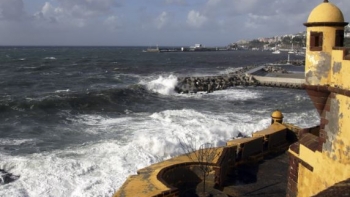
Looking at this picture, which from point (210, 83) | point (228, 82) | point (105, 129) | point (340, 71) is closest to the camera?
point (340, 71)

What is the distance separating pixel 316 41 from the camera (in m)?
7.25

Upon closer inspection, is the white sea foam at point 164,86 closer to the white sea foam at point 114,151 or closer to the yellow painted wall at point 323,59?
the white sea foam at point 114,151

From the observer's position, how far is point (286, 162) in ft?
36.6

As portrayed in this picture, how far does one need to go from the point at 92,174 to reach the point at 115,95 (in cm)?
2232

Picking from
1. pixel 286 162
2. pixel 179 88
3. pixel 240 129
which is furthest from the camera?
pixel 179 88

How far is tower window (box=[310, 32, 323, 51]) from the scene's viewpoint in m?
7.18

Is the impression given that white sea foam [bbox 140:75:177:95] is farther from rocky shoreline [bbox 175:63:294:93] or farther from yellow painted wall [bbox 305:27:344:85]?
yellow painted wall [bbox 305:27:344:85]

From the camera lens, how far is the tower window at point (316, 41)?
283 inches

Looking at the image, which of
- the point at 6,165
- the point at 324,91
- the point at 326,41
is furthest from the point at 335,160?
the point at 6,165

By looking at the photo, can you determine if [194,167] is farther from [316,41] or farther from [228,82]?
[228,82]

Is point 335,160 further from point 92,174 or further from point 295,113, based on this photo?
point 295,113

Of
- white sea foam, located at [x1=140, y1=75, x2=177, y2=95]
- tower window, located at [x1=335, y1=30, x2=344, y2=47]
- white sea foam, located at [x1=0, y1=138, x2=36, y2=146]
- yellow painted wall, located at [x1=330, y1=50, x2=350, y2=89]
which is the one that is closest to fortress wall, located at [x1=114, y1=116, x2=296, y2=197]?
yellow painted wall, located at [x1=330, y1=50, x2=350, y2=89]

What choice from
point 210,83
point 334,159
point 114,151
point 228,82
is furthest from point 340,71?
point 228,82

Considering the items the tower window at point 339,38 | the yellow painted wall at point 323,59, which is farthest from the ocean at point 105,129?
the tower window at point 339,38
